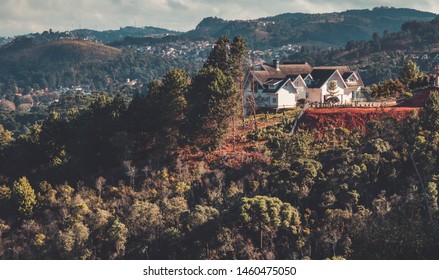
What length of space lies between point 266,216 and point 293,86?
80.5ft

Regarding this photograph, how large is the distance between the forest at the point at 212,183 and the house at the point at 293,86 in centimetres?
555

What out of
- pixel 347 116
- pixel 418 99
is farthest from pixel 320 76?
pixel 347 116

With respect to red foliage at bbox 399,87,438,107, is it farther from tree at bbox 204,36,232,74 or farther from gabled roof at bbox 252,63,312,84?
tree at bbox 204,36,232,74

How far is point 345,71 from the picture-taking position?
2269 inches

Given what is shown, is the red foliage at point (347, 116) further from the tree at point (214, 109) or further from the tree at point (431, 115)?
the tree at point (214, 109)

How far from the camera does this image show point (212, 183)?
120ft

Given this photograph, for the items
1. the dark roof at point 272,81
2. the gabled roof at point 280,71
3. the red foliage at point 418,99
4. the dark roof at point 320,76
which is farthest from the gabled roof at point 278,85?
the red foliage at point 418,99

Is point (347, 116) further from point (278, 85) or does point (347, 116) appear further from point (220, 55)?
point (220, 55)

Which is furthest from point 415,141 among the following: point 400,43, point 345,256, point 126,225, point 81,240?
point 400,43

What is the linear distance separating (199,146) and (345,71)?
23.6 m

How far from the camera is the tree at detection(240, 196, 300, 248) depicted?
29062 millimetres

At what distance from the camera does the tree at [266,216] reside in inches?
1144

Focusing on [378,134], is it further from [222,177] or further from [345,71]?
[345,71]

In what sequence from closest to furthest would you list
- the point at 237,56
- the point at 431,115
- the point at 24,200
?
the point at 431,115, the point at 24,200, the point at 237,56
